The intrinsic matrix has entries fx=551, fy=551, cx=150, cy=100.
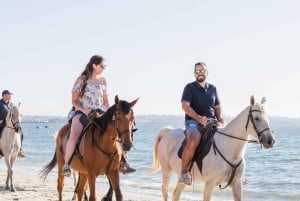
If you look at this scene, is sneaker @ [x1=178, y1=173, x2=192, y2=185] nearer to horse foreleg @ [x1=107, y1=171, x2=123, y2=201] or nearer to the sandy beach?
horse foreleg @ [x1=107, y1=171, x2=123, y2=201]

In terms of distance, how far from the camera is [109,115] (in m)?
8.23

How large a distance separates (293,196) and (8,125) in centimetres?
959

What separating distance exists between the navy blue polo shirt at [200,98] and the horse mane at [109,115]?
148cm

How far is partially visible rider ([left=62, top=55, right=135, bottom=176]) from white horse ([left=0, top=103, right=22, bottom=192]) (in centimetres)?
585

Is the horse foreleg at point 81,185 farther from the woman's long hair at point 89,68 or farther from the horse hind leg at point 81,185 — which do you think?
the woman's long hair at point 89,68

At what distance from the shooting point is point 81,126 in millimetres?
8977

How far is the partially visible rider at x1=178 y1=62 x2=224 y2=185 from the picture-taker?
29.6 feet

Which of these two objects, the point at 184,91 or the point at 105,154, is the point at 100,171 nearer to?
the point at 105,154

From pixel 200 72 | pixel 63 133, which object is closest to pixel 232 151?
pixel 200 72

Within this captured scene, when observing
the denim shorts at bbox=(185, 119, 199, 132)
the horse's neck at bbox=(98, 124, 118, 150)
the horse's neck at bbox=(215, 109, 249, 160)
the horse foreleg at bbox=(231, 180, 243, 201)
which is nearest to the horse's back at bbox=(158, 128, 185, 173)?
the denim shorts at bbox=(185, 119, 199, 132)

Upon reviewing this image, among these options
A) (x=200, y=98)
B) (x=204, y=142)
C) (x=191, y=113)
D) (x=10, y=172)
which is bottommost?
(x=10, y=172)

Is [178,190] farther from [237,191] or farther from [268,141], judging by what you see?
[268,141]

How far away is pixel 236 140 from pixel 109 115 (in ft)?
6.80

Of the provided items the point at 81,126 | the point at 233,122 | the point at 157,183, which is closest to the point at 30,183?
the point at 157,183
